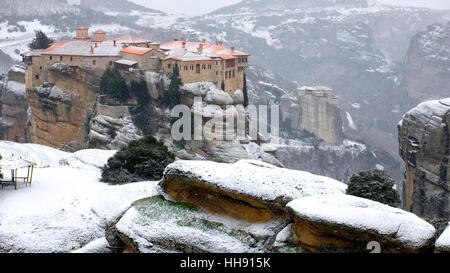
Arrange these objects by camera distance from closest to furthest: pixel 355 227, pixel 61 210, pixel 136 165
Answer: pixel 355 227
pixel 61 210
pixel 136 165

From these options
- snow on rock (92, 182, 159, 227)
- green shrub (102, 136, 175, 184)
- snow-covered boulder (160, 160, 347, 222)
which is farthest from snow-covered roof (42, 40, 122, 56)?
snow-covered boulder (160, 160, 347, 222)

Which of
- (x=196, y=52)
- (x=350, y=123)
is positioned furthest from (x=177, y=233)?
(x=350, y=123)

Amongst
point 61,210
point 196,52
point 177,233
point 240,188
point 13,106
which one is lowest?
point 13,106

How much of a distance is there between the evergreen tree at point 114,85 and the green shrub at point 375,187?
123 ft

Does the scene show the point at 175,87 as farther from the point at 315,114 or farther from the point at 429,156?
the point at 315,114

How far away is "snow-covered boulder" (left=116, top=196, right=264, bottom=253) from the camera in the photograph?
17.3 metres

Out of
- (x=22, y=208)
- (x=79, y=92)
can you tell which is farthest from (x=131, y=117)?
(x=22, y=208)

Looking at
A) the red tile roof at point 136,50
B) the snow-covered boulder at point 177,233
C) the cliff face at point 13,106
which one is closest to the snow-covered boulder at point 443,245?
the snow-covered boulder at point 177,233

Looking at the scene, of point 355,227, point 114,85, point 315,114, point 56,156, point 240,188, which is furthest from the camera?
point 315,114

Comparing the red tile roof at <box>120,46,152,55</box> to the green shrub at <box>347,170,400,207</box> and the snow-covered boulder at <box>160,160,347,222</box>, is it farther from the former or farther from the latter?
the snow-covered boulder at <box>160,160,347,222</box>

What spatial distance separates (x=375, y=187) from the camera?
23703 mm

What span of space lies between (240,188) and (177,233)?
2.63 meters

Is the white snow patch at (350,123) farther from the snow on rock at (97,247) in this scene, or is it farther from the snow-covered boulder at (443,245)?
the snow-covered boulder at (443,245)

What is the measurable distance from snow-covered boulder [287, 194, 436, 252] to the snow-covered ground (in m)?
6.82
